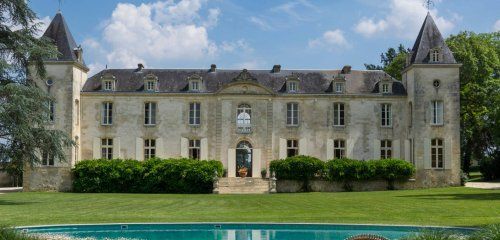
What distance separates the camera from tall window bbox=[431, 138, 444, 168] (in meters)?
37.8

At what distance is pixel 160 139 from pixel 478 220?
25.1 m

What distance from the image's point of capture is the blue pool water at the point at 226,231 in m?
15.2

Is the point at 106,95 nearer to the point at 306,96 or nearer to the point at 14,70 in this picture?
the point at 306,96

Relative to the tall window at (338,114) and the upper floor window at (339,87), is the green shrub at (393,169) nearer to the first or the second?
the tall window at (338,114)

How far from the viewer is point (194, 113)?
39.8 m

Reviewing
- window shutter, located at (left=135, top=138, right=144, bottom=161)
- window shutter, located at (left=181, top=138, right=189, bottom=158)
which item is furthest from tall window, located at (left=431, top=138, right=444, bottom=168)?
window shutter, located at (left=135, top=138, right=144, bottom=161)

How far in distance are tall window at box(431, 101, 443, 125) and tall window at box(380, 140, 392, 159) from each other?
3.25 meters

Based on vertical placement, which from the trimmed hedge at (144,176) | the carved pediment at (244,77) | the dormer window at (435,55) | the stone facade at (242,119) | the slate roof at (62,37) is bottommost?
the trimmed hedge at (144,176)

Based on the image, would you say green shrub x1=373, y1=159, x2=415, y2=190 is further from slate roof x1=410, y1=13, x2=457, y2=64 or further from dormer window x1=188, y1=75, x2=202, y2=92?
dormer window x1=188, y1=75, x2=202, y2=92

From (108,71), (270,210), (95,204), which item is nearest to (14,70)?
(95,204)

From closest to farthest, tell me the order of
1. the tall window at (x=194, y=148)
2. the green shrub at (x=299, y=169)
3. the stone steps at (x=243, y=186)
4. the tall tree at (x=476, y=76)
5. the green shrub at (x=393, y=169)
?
1. the stone steps at (x=243, y=186)
2. the green shrub at (x=299, y=169)
3. the green shrub at (x=393, y=169)
4. the tall window at (x=194, y=148)
5. the tall tree at (x=476, y=76)

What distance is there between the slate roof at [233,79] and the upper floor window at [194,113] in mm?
970

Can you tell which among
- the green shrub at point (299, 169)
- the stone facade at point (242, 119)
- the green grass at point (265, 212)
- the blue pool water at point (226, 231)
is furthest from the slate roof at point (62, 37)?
the blue pool water at point (226, 231)

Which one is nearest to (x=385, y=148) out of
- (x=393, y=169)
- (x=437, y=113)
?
(x=393, y=169)
